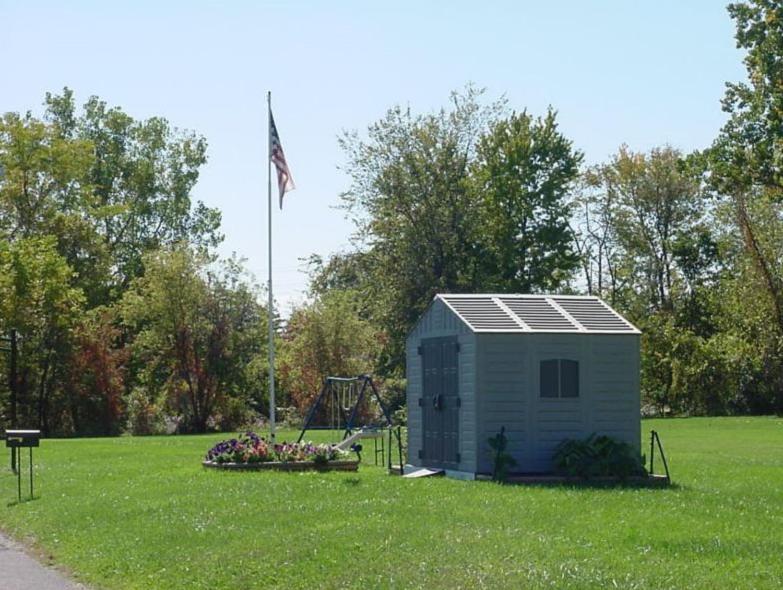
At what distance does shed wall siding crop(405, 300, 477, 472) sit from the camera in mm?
21938

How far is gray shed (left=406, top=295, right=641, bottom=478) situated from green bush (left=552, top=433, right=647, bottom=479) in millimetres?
469

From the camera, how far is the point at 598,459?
69.4ft

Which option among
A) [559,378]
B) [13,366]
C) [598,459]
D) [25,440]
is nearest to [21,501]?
[25,440]

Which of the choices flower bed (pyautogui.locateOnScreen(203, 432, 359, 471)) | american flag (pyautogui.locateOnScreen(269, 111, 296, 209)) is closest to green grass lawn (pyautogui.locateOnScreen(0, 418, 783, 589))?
flower bed (pyautogui.locateOnScreen(203, 432, 359, 471))

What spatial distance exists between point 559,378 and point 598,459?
64.1 inches

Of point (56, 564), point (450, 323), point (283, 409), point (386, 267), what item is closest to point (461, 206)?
point (386, 267)

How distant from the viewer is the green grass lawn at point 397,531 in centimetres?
1195

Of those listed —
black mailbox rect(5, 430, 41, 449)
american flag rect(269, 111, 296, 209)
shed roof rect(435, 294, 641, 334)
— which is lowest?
black mailbox rect(5, 430, 41, 449)

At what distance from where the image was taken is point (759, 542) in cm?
1355

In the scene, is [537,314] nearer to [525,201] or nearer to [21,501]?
[21,501]

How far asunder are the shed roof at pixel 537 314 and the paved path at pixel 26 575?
30.0ft

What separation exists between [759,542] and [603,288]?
5793 cm

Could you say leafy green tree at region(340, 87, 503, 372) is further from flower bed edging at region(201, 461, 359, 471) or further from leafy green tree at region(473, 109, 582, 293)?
flower bed edging at region(201, 461, 359, 471)

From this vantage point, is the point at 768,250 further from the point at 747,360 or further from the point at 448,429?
the point at 448,429
